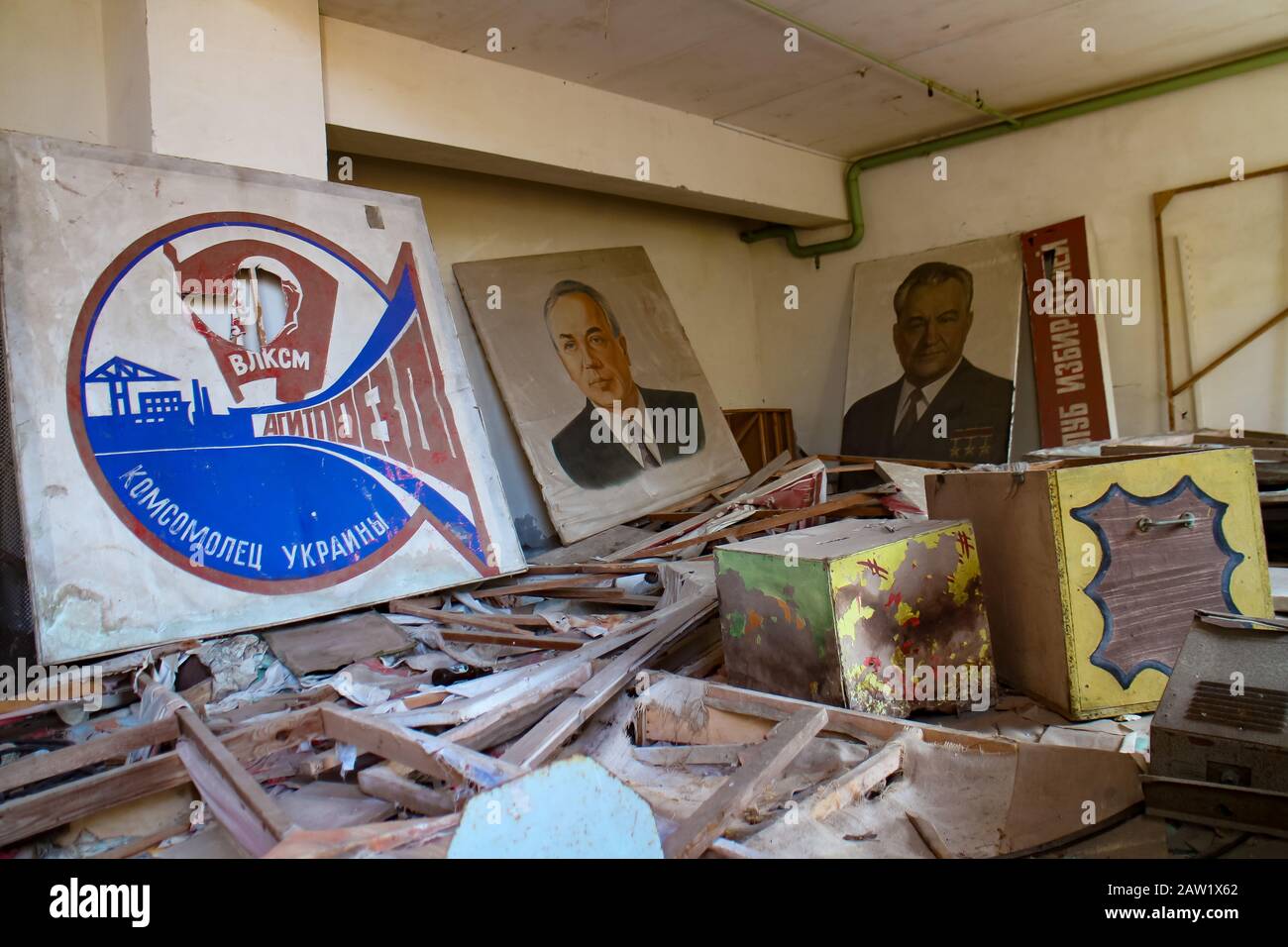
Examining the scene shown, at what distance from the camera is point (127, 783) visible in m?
2.04

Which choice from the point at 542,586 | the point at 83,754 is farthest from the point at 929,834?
the point at 542,586

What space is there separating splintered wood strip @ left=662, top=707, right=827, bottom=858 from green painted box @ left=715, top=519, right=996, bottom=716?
29cm

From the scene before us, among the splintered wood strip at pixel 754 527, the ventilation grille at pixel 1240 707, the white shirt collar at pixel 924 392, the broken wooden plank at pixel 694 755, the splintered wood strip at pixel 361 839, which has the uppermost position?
the white shirt collar at pixel 924 392

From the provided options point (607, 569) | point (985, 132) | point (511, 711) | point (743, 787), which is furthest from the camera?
point (985, 132)

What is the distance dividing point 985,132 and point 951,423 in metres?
2.22

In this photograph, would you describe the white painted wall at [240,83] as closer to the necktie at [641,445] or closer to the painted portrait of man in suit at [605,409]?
the painted portrait of man in suit at [605,409]

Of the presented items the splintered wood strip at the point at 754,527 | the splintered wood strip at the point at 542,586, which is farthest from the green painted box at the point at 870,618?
the splintered wood strip at the point at 754,527

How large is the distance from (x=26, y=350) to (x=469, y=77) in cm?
275

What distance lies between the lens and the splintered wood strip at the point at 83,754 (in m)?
2.13

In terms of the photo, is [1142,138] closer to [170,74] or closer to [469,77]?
[469,77]

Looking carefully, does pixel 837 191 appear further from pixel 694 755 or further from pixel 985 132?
pixel 694 755

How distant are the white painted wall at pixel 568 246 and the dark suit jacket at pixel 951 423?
4.14 feet

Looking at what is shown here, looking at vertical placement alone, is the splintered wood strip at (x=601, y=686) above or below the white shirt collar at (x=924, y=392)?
below

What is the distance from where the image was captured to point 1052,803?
1.97m
